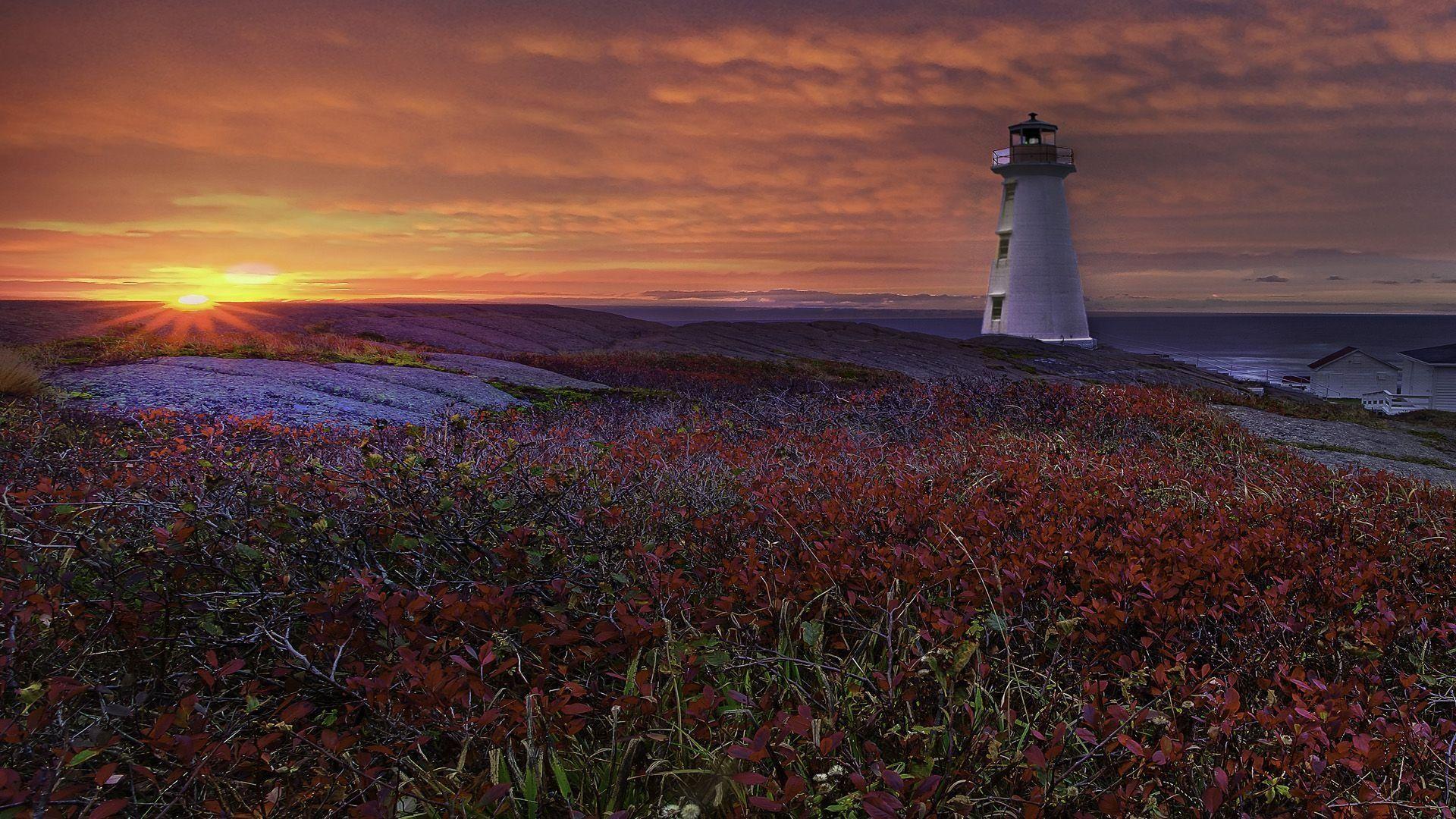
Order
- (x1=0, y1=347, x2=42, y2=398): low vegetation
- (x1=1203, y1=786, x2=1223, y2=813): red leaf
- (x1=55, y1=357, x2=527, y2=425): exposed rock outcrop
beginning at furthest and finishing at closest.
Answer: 1. (x1=55, y1=357, x2=527, y2=425): exposed rock outcrop
2. (x1=0, y1=347, x2=42, y2=398): low vegetation
3. (x1=1203, y1=786, x2=1223, y2=813): red leaf

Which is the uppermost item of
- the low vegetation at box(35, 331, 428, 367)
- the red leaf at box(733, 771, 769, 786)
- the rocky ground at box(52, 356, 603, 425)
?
the low vegetation at box(35, 331, 428, 367)

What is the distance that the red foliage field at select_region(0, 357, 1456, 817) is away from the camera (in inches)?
97.0

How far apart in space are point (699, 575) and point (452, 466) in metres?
1.85

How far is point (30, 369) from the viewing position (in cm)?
1123

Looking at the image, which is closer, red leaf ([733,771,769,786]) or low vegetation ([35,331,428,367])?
red leaf ([733,771,769,786])

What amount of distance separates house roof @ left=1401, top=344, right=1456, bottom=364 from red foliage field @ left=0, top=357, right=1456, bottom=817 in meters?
54.5

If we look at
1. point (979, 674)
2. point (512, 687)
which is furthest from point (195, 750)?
point (979, 674)

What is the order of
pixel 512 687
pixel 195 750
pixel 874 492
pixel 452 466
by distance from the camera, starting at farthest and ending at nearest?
1. pixel 874 492
2. pixel 452 466
3. pixel 512 687
4. pixel 195 750

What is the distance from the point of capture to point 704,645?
3035 mm

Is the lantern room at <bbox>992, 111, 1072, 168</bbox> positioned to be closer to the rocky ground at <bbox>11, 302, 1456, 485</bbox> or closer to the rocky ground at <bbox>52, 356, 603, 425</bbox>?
the rocky ground at <bbox>11, 302, 1456, 485</bbox>

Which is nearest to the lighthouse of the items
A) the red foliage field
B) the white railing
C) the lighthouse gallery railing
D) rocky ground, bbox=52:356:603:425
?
the lighthouse gallery railing

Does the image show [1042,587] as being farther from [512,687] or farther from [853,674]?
[512,687]

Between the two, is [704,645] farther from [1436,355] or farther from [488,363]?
[1436,355]

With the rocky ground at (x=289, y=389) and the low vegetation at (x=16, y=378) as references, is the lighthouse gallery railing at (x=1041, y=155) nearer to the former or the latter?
the rocky ground at (x=289, y=389)
